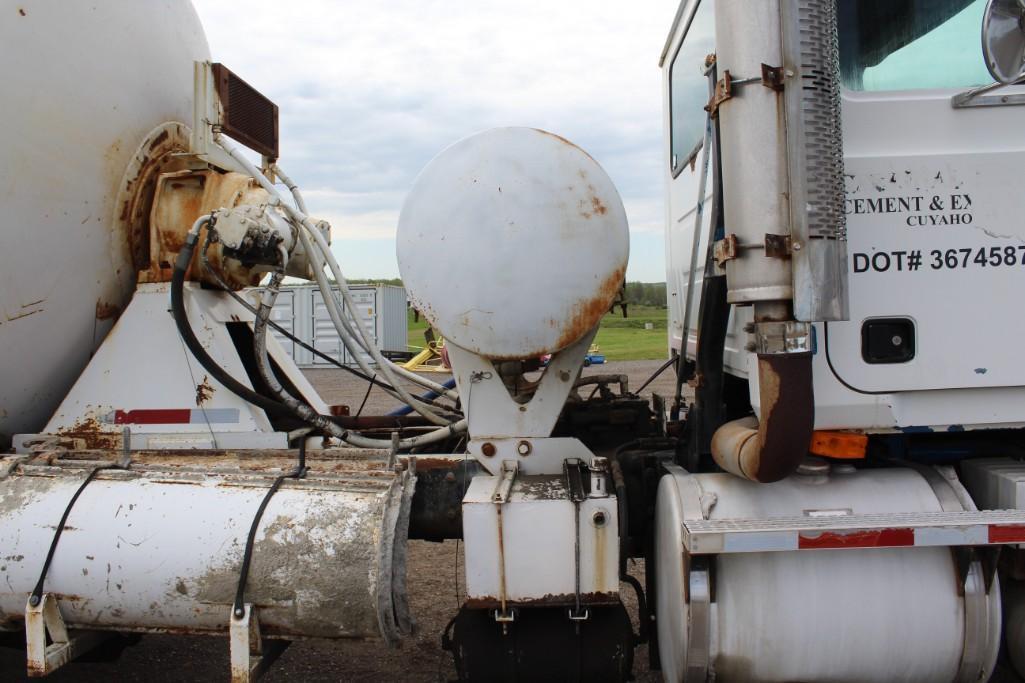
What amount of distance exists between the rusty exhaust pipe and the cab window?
3.74 feet

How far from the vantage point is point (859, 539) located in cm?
225

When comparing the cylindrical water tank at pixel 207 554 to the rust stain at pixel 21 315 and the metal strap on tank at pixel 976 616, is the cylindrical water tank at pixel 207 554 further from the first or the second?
the metal strap on tank at pixel 976 616

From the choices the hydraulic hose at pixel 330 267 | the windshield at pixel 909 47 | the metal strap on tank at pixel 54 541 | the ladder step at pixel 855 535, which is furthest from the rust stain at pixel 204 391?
the windshield at pixel 909 47

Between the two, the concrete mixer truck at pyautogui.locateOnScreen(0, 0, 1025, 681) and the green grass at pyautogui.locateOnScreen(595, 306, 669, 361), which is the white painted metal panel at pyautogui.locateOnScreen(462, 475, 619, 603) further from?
the green grass at pyautogui.locateOnScreen(595, 306, 669, 361)

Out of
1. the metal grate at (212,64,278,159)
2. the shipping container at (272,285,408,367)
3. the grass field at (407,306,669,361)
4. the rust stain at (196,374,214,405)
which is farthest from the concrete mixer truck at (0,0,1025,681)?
the shipping container at (272,285,408,367)

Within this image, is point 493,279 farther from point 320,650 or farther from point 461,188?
point 320,650

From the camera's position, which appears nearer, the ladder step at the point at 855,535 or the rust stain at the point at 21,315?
the ladder step at the point at 855,535

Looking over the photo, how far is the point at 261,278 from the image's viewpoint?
3494mm

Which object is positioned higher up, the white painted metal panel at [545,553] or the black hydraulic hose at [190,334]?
the black hydraulic hose at [190,334]

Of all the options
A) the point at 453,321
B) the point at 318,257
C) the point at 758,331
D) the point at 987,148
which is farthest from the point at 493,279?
the point at 987,148

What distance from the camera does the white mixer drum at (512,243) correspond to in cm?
255

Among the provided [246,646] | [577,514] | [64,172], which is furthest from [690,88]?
[246,646]

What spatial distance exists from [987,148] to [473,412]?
5.82 ft

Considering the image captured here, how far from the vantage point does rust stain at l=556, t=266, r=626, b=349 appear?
2623mm
